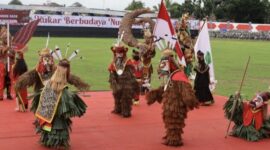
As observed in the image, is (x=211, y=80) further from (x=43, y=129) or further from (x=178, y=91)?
(x=43, y=129)

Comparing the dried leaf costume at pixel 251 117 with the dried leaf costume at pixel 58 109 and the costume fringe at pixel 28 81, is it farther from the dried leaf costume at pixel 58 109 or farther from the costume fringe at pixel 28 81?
the costume fringe at pixel 28 81

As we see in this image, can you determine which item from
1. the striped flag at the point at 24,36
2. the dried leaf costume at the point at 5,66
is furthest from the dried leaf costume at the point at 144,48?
the dried leaf costume at the point at 5,66

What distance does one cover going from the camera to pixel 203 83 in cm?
1210

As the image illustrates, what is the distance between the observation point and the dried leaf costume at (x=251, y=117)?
344 inches

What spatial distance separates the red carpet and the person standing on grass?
76cm

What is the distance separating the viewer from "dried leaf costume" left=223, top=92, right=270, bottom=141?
873 centimetres

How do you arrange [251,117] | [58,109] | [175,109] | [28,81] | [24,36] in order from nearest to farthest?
1. [58,109]
2. [175,109]
3. [28,81]
4. [251,117]
5. [24,36]

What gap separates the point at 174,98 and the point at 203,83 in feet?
13.7

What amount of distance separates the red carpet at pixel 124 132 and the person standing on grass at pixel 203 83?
0.76m

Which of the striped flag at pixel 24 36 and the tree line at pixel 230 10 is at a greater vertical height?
the tree line at pixel 230 10

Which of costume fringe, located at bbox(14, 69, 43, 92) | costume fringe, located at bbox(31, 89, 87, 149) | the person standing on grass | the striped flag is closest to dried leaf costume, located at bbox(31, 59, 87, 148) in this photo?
costume fringe, located at bbox(31, 89, 87, 149)

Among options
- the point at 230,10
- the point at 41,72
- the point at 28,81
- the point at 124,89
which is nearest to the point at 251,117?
the point at 124,89

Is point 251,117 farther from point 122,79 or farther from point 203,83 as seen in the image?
point 203,83

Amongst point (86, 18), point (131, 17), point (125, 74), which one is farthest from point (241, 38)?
point (125, 74)
